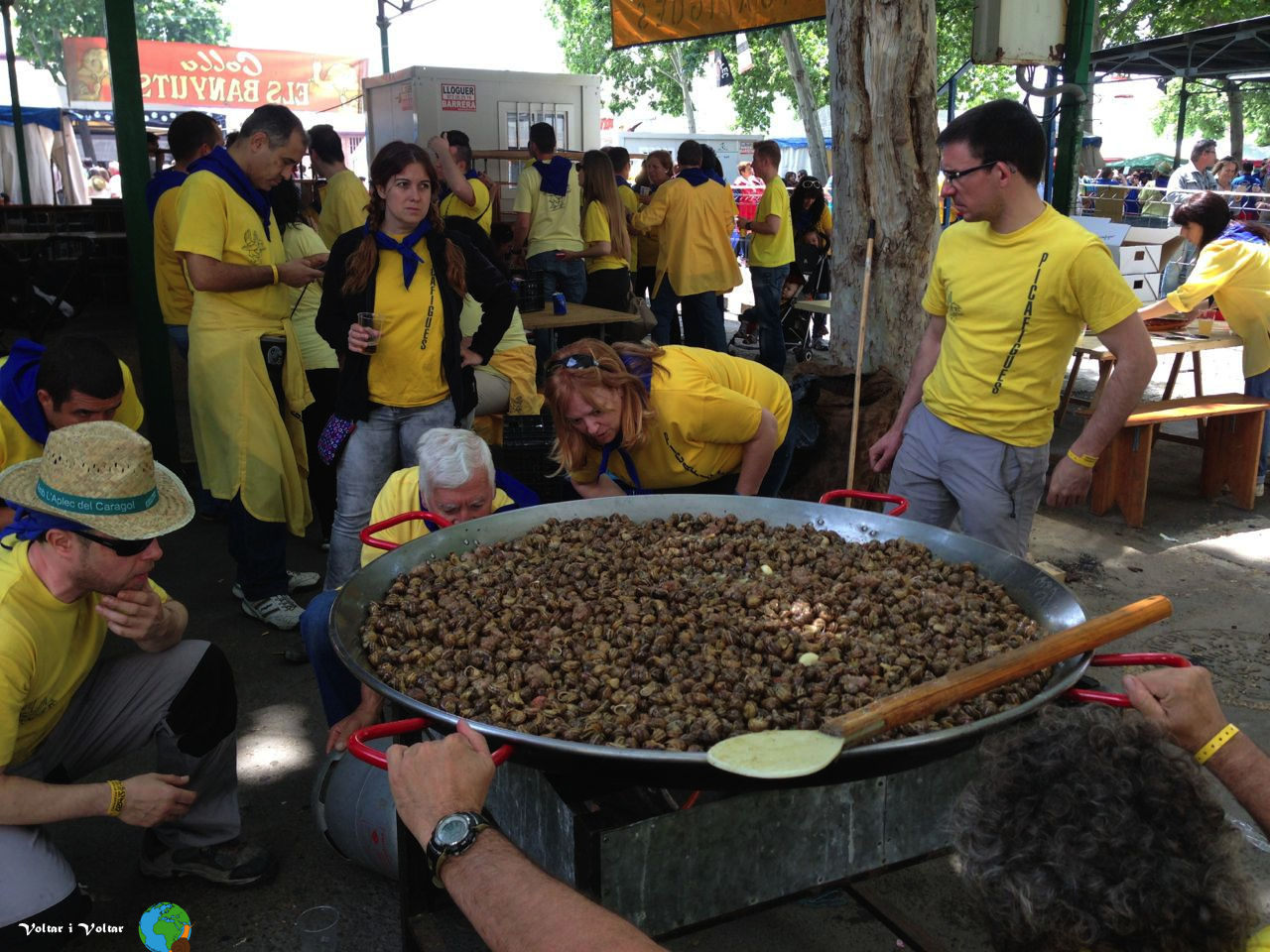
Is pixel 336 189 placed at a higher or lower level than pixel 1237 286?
higher

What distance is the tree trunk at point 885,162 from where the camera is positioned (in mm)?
4984

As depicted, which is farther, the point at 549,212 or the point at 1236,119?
the point at 1236,119

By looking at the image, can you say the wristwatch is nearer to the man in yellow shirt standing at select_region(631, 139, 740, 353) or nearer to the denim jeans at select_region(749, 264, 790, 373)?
the man in yellow shirt standing at select_region(631, 139, 740, 353)

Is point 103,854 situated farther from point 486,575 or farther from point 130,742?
point 486,575

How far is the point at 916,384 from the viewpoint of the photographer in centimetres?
371

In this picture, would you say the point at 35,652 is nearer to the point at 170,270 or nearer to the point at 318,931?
the point at 318,931

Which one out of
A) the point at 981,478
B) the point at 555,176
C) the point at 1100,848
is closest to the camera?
the point at 1100,848

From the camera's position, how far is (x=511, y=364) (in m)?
5.24

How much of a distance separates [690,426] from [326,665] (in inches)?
50.6

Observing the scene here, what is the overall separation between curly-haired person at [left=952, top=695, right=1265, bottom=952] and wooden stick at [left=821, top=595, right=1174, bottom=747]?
0.73 ft

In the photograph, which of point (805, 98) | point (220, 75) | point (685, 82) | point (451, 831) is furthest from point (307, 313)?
point (220, 75)

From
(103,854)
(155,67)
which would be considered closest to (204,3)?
(155,67)

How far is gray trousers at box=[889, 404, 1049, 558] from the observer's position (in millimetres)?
3330

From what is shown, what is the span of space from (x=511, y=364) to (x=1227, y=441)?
13.7 feet
